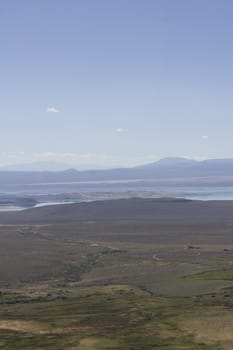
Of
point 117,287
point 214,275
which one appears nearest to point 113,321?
point 117,287

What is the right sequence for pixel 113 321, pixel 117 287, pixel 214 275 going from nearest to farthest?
1. pixel 113 321
2. pixel 117 287
3. pixel 214 275

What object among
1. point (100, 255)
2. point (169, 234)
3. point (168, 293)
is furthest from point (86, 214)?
point (168, 293)

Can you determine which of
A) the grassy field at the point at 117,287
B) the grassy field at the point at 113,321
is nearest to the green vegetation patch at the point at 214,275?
the grassy field at the point at 117,287

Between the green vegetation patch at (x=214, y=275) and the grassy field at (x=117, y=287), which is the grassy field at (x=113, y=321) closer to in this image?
the grassy field at (x=117, y=287)

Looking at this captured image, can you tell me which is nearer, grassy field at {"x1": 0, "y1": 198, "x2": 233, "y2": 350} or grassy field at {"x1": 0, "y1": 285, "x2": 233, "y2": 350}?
grassy field at {"x1": 0, "y1": 285, "x2": 233, "y2": 350}

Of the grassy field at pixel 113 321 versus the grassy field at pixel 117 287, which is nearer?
the grassy field at pixel 113 321

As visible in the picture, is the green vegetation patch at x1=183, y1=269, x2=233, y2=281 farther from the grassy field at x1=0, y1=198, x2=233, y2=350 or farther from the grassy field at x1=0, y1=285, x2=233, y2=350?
the grassy field at x1=0, y1=285, x2=233, y2=350

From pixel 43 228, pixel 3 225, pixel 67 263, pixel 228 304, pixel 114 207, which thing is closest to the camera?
pixel 228 304

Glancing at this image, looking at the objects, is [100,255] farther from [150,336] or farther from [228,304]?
[150,336]

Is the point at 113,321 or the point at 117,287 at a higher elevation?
the point at 113,321

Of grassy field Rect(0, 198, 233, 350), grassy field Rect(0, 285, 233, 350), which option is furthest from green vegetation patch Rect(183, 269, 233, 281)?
grassy field Rect(0, 285, 233, 350)

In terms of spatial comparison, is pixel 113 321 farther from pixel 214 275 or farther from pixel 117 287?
pixel 214 275
